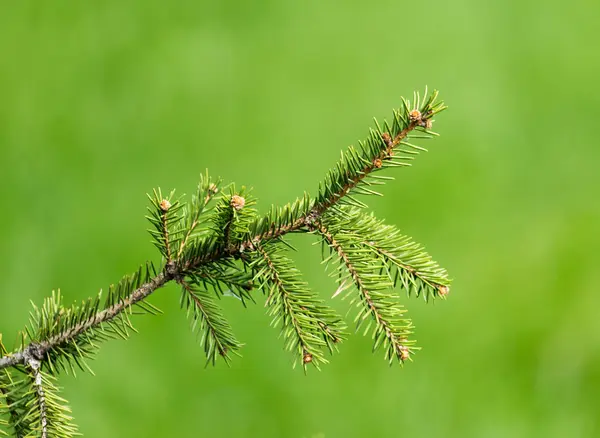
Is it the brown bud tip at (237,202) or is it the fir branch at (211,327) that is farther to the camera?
the fir branch at (211,327)

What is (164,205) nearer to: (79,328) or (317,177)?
(79,328)

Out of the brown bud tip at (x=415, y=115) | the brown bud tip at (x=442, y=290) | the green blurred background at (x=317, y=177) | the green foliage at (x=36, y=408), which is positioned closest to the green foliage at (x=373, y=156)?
the brown bud tip at (x=415, y=115)

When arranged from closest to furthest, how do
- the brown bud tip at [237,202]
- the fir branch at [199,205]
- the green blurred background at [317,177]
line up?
the brown bud tip at [237,202], the fir branch at [199,205], the green blurred background at [317,177]

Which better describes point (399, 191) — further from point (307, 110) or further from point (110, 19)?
point (110, 19)

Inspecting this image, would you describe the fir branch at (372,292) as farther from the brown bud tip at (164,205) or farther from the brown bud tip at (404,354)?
the brown bud tip at (164,205)

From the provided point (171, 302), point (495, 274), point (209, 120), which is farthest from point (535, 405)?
point (209, 120)

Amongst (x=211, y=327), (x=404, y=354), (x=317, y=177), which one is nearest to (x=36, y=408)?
(x=211, y=327)
